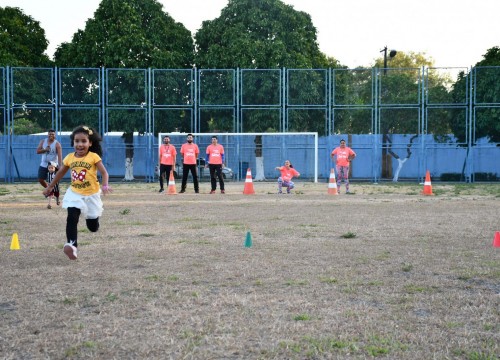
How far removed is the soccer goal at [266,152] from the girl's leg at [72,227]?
25732mm

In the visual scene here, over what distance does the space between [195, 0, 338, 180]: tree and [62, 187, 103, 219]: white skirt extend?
2624 cm

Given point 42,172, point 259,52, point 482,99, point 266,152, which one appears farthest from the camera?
point 259,52

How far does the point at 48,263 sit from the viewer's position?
27.5 feet

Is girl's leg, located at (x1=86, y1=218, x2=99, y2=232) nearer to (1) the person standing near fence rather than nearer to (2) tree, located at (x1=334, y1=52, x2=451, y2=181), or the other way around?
(1) the person standing near fence

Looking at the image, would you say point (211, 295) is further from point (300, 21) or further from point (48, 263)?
point (300, 21)

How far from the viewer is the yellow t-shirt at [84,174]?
896 cm

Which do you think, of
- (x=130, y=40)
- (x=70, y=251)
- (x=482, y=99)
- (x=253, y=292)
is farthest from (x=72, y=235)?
(x=130, y=40)

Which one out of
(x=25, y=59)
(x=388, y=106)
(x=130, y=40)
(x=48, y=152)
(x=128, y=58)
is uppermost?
(x=130, y=40)

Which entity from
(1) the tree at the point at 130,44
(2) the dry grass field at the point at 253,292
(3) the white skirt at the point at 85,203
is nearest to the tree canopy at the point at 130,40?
(1) the tree at the point at 130,44

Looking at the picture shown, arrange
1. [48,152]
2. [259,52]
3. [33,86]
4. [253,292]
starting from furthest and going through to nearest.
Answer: [259,52], [33,86], [48,152], [253,292]

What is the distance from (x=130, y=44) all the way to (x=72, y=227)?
32709 mm

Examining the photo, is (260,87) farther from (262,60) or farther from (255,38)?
(255,38)

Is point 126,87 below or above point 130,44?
→ below

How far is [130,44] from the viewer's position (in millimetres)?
40094
